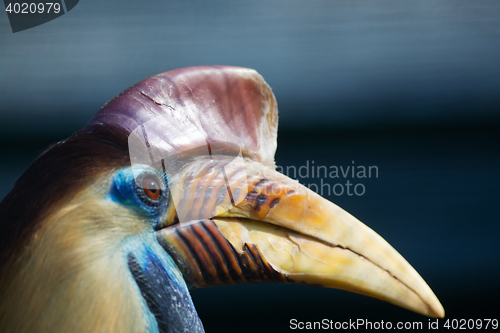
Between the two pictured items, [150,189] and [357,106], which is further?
[357,106]

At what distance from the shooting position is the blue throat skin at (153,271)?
438 mm

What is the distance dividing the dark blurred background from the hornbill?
2.39 ft

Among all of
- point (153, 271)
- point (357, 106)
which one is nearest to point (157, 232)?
point (153, 271)

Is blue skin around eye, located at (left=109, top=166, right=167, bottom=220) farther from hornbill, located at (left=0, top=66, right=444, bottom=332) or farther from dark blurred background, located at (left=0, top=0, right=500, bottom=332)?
dark blurred background, located at (left=0, top=0, right=500, bottom=332)

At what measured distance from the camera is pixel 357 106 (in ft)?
4.08

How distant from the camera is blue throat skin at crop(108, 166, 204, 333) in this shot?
0.44 m

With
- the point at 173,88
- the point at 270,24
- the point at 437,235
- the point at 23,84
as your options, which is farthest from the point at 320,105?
the point at 23,84

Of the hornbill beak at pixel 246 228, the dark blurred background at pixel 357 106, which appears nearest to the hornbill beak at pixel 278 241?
the hornbill beak at pixel 246 228

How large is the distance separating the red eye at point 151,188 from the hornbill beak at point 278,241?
0.07 ft

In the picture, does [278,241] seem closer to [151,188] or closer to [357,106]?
[151,188]

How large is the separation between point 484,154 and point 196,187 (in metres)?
1.20

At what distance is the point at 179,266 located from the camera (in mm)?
479

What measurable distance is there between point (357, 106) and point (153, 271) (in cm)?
96

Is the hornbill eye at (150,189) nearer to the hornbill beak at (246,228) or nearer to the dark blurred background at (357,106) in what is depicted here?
the hornbill beak at (246,228)
